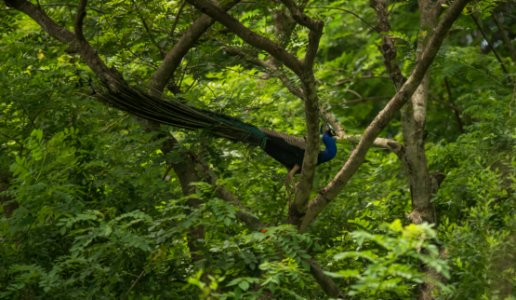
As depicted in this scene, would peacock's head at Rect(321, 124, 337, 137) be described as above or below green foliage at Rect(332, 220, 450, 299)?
above

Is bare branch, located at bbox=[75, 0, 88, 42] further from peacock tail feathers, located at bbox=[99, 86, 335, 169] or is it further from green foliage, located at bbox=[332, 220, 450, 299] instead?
green foliage, located at bbox=[332, 220, 450, 299]

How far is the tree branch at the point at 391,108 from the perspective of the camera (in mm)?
4832

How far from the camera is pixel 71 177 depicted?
5.43m

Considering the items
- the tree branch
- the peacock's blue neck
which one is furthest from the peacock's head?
the tree branch

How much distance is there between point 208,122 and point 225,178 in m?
0.46

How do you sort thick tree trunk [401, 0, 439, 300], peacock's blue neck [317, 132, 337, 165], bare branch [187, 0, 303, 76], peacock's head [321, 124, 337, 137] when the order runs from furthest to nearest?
thick tree trunk [401, 0, 439, 300], peacock's head [321, 124, 337, 137], peacock's blue neck [317, 132, 337, 165], bare branch [187, 0, 303, 76]

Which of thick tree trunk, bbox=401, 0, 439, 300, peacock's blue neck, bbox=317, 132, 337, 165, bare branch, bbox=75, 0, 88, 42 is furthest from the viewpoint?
thick tree trunk, bbox=401, 0, 439, 300

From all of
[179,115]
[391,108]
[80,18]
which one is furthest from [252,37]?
[80,18]

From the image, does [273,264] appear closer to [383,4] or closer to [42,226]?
[42,226]

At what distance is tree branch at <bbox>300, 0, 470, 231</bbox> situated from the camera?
4832mm

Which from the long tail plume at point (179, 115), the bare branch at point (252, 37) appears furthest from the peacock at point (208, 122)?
the bare branch at point (252, 37)

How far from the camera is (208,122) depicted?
18.8 feet

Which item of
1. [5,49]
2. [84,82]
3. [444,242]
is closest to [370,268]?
[444,242]

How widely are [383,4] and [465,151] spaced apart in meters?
1.44
